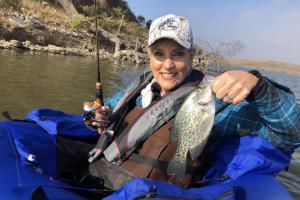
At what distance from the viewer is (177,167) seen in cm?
254

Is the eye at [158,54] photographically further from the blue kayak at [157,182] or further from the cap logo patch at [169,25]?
the blue kayak at [157,182]

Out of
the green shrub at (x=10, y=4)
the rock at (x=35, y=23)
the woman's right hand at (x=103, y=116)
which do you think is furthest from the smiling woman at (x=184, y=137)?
the green shrub at (x=10, y=4)

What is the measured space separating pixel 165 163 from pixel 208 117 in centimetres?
64

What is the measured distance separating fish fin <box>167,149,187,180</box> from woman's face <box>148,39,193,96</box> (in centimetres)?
64

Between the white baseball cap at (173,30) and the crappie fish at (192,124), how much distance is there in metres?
0.60

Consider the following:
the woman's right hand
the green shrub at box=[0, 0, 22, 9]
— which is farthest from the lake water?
the green shrub at box=[0, 0, 22, 9]

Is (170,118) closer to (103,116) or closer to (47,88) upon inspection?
(103,116)

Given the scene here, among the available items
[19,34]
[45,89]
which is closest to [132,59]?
[19,34]

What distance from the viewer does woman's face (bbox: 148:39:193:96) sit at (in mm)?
2893

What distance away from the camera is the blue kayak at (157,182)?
2.33 meters

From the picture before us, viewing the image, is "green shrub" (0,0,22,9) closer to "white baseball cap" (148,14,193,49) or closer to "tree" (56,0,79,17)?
"tree" (56,0,79,17)

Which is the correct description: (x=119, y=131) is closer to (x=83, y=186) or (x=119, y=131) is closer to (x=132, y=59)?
(x=83, y=186)

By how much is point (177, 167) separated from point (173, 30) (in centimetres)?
96

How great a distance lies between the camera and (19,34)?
23.4m
